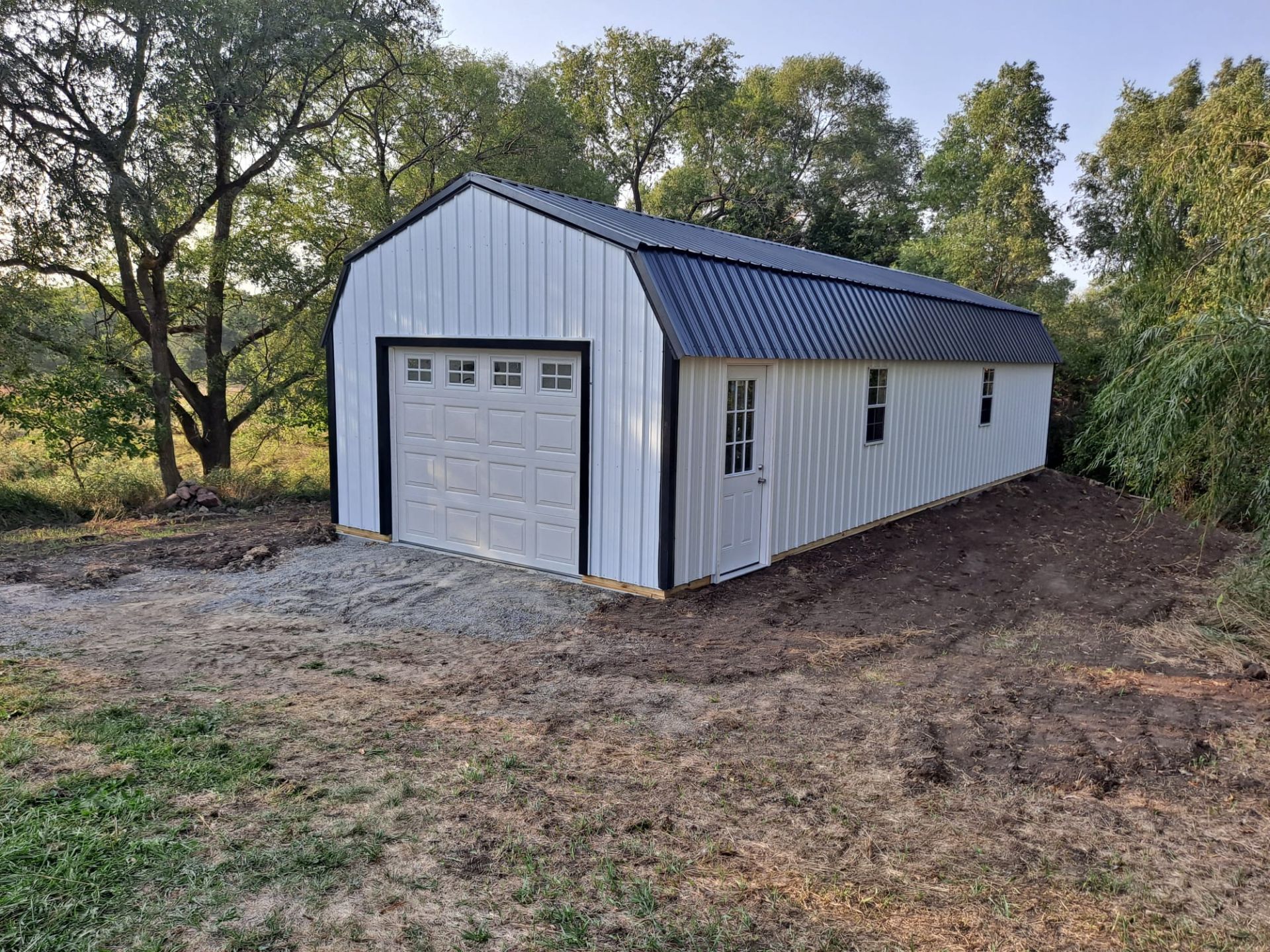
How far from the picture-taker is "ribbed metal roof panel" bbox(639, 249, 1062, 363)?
6926mm

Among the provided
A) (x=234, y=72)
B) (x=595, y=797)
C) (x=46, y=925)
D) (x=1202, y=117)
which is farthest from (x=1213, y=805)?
(x=234, y=72)

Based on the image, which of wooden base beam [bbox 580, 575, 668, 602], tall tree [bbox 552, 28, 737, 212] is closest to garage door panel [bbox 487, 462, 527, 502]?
wooden base beam [bbox 580, 575, 668, 602]

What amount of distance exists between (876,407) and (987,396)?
455cm

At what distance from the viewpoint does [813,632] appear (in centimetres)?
653

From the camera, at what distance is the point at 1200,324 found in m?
4.73

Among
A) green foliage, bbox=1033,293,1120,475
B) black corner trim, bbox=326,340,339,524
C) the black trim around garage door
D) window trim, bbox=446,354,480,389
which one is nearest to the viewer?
the black trim around garage door

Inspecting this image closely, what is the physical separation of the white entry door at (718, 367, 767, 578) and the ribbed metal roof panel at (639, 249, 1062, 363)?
411 mm

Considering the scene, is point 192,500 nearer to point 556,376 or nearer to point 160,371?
point 160,371

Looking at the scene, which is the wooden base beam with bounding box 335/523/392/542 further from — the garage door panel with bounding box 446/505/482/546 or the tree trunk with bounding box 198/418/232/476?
the tree trunk with bounding box 198/418/232/476

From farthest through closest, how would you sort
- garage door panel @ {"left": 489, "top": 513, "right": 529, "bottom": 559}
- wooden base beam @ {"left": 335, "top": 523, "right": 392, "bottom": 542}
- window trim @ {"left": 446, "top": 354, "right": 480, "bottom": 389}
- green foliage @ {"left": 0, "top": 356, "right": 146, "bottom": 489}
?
green foliage @ {"left": 0, "top": 356, "right": 146, "bottom": 489}
wooden base beam @ {"left": 335, "top": 523, "right": 392, "bottom": 542}
window trim @ {"left": 446, "top": 354, "right": 480, "bottom": 389}
garage door panel @ {"left": 489, "top": 513, "right": 529, "bottom": 559}

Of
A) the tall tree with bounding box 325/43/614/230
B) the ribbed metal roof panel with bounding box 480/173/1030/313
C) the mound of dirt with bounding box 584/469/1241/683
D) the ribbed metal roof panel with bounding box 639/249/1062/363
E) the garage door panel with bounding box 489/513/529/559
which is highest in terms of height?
the tall tree with bounding box 325/43/614/230

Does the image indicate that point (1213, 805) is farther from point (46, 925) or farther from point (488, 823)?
point (46, 925)

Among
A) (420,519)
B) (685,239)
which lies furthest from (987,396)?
(420,519)

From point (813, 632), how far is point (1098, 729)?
2.22 metres
